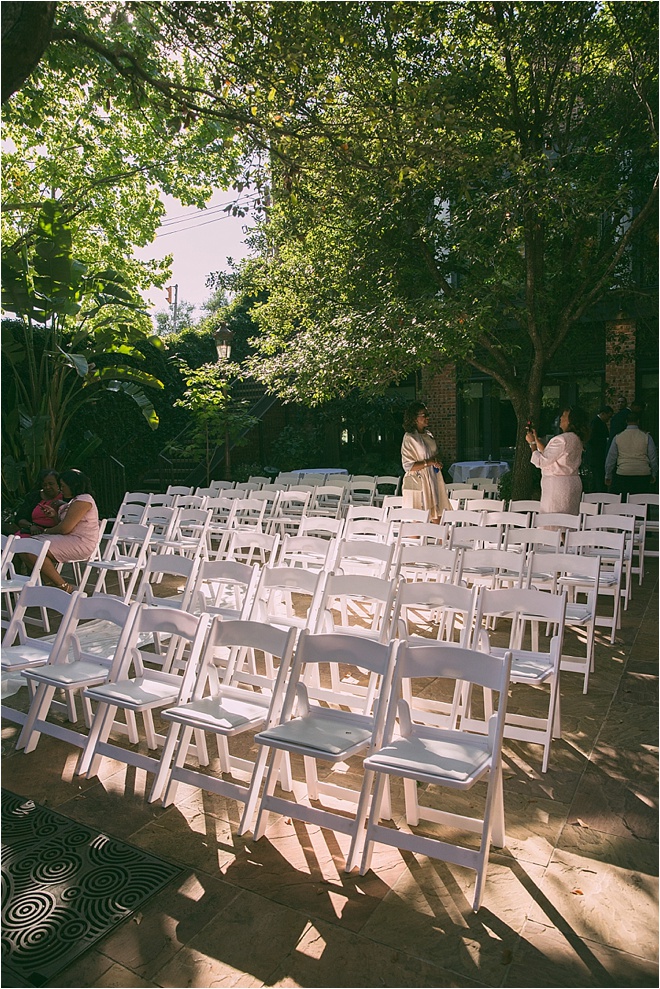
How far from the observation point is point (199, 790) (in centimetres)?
368

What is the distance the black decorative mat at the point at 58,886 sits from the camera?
2533 mm

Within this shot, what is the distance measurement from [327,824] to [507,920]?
29.9 inches

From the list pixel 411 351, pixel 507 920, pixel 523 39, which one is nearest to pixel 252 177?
pixel 411 351

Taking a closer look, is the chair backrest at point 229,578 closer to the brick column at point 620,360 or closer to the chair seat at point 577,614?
the chair seat at point 577,614

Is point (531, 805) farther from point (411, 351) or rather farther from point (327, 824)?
point (411, 351)

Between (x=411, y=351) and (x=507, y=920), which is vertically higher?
(x=411, y=351)

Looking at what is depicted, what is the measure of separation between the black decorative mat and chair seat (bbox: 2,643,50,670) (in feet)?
2.91

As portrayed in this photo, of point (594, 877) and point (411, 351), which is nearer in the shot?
point (594, 877)

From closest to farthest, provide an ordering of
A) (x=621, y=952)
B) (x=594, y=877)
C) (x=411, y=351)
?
(x=621, y=952)
(x=594, y=877)
(x=411, y=351)

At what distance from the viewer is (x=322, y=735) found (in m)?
3.07

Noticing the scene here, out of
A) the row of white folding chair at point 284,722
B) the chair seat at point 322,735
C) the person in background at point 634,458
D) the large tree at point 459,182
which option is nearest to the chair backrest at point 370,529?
the large tree at point 459,182

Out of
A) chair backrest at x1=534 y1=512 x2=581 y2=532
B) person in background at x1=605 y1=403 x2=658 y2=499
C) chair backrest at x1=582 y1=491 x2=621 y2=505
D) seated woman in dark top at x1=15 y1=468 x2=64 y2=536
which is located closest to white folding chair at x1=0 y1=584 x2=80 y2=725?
seated woman in dark top at x1=15 y1=468 x2=64 y2=536

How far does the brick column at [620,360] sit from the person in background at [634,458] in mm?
3238

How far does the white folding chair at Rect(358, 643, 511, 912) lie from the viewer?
8.87ft
